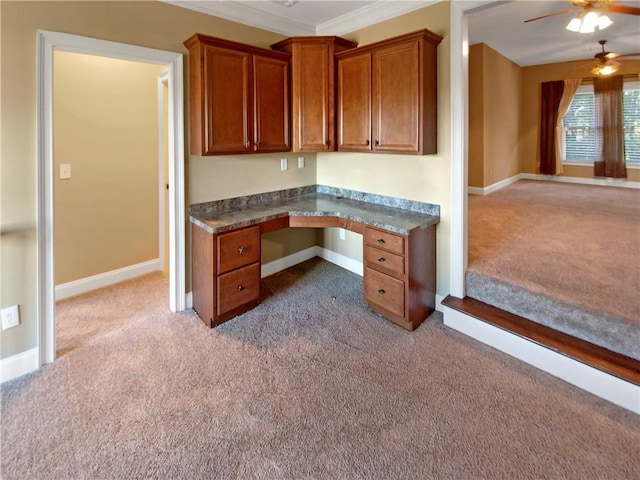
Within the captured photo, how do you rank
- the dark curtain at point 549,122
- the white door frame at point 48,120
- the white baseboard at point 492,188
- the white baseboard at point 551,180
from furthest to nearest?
the dark curtain at point 549,122 → the white baseboard at point 551,180 → the white baseboard at point 492,188 → the white door frame at point 48,120

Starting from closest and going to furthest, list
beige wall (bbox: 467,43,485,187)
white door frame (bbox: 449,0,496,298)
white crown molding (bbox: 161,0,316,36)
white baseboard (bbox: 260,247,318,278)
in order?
white door frame (bbox: 449,0,496,298), white crown molding (bbox: 161,0,316,36), white baseboard (bbox: 260,247,318,278), beige wall (bbox: 467,43,485,187)

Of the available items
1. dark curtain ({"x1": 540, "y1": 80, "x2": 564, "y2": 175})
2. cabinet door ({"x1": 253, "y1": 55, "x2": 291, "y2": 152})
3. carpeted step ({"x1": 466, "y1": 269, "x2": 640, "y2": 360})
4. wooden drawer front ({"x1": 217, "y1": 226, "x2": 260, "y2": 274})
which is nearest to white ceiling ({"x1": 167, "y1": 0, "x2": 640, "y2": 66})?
cabinet door ({"x1": 253, "y1": 55, "x2": 291, "y2": 152})

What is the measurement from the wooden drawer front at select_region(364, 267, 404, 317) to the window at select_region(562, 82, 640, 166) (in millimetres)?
7652

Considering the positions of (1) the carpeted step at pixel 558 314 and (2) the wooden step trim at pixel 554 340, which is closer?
(2) the wooden step trim at pixel 554 340

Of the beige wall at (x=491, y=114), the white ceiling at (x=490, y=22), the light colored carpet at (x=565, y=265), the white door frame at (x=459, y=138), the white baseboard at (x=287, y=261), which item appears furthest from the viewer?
the beige wall at (x=491, y=114)

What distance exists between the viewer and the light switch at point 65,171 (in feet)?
11.0

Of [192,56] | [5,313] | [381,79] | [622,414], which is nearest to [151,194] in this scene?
[192,56]

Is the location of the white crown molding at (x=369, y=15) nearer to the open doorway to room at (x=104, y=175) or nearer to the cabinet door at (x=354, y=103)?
the cabinet door at (x=354, y=103)

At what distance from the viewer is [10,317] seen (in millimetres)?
2326

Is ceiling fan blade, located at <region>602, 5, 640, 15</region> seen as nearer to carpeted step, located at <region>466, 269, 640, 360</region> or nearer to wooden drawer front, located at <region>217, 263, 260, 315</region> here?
carpeted step, located at <region>466, 269, 640, 360</region>

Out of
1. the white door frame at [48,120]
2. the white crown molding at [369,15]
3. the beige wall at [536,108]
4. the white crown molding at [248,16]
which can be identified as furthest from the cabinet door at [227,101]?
the beige wall at [536,108]

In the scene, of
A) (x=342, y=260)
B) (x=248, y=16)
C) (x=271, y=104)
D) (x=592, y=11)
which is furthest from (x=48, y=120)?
(x=592, y=11)

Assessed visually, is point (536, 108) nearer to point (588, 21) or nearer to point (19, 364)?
point (588, 21)

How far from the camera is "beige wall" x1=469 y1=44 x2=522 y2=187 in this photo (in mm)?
6418
